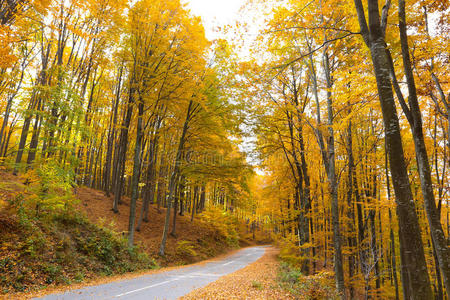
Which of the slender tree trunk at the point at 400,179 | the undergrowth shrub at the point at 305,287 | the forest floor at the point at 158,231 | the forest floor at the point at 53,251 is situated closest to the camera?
the slender tree trunk at the point at 400,179

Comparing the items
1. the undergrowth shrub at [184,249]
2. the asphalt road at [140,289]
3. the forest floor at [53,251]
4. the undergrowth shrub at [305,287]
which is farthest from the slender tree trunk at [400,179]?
the undergrowth shrub at [184,249]

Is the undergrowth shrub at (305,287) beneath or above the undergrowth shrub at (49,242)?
beneath

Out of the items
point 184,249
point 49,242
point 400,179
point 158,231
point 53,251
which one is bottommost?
point 184,249

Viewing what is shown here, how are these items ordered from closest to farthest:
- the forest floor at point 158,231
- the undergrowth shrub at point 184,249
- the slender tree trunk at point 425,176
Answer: the slender tree trunk at point 425,176 < the forest floor at point 158,231 < the undergrowth shrub at point 184,249

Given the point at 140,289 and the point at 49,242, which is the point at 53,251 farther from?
the point at 140,289

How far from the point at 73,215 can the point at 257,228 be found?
46.5 metres

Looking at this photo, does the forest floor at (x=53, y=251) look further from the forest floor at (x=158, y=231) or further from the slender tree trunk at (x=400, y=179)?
the slender tree trunk at (x=400, y=179)

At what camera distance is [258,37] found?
20.9 ft

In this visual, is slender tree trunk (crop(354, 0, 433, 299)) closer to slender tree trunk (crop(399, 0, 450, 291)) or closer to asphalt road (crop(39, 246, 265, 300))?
slender tree trunk (crop(399, 0, 450, 291))

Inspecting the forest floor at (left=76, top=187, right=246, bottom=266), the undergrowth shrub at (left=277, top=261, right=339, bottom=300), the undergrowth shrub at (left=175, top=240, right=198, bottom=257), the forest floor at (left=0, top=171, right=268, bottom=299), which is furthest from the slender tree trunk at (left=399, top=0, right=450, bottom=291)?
the undergrowth shrub at (left=175, top=240, right=198, bottom=257)

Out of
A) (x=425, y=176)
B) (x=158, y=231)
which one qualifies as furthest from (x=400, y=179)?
(x=158, y=231)

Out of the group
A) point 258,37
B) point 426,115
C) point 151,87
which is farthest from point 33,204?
point 426,115

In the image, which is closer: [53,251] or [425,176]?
[425,176]

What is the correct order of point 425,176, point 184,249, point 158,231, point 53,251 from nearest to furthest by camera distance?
point 425,176
point 53,251
point 184,249
point 158,231
